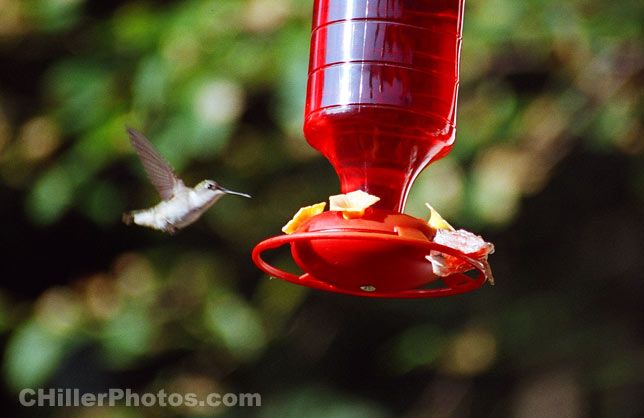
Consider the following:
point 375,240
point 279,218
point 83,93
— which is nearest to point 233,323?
point 279,218

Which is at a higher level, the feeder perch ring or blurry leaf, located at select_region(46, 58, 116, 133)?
blurry leaf, located at select_region(46, 58, 116, 133)

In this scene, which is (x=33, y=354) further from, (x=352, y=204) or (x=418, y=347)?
(x=352, y=204)

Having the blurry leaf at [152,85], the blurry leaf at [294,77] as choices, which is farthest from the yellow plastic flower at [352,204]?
the blurry leaf at [152,85]

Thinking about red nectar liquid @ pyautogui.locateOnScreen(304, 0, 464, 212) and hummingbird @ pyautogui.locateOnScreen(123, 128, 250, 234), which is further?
hummingbird @ pyautogui.locateOnScreen(123, 128, 250, 234)

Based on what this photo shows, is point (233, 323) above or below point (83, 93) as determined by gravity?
below

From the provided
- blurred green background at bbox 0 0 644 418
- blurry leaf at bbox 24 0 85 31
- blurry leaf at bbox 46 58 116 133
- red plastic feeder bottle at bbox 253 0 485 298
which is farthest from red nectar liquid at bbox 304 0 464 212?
blurry leaf at bbox 24 0 85 31

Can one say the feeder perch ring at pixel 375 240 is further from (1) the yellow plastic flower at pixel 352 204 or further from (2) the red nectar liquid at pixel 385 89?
(2) the red nectar liquid at pixel 385 89

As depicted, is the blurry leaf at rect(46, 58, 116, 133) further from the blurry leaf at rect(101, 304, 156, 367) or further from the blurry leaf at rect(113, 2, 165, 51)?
the blurry leaf at rect(101, 304, 156, 367)
